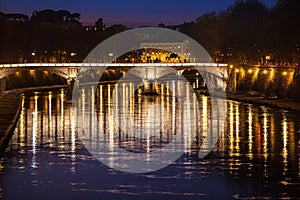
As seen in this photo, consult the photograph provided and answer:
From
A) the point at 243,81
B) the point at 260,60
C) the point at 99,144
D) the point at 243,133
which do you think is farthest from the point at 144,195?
the point at 260,60

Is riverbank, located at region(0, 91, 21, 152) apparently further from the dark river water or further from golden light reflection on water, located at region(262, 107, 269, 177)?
golden light reflection on water, located at region(262, 107, 269, 177)

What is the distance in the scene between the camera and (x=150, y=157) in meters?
20.8

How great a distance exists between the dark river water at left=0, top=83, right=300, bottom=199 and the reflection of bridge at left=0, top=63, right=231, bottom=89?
2568 centimetres

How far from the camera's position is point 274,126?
97.6ft

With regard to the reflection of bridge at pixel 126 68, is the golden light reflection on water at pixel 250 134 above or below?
below

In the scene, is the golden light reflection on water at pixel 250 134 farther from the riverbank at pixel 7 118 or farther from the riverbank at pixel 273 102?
the riverbank at pixel 7 118

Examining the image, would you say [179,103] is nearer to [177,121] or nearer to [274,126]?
[177,121]

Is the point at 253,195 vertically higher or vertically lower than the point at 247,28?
lower

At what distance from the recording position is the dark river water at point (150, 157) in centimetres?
1586

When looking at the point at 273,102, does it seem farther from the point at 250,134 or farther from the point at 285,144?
the point at 285,144

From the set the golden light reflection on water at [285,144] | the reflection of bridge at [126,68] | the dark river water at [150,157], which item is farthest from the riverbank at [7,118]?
the reflection of bridge at [126,68]

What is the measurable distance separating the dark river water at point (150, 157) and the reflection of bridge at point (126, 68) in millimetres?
25678

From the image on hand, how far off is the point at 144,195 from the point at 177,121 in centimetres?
1756

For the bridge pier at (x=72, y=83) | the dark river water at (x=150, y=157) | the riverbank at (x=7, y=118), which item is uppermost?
the bridge pier at (x=72, y=83)
